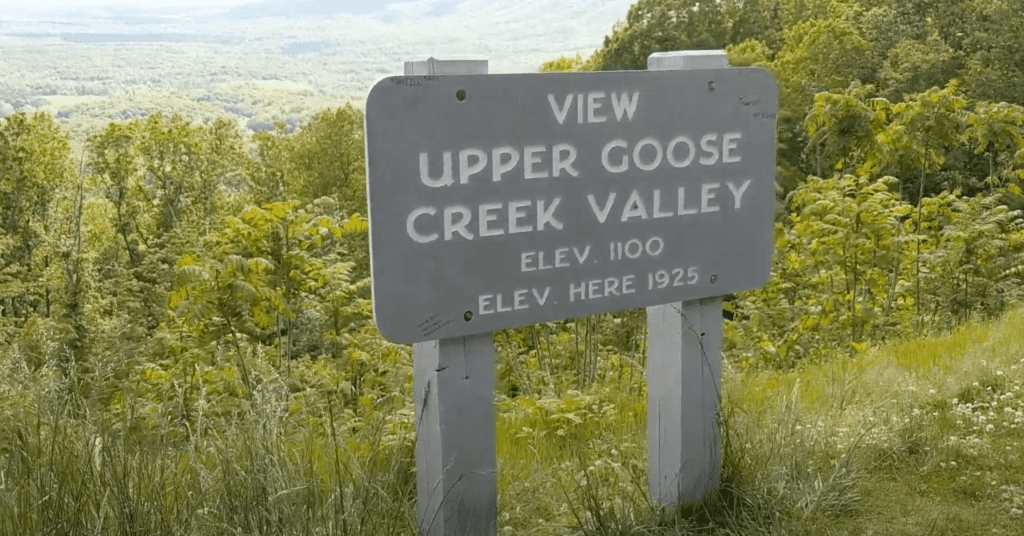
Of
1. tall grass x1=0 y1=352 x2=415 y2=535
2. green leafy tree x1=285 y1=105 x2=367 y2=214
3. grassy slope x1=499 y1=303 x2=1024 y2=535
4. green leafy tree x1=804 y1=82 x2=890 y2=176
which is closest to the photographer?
tall grass x1=0 y1=352 x2=415 y2=535

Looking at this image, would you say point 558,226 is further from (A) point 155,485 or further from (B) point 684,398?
(A) point 155,485

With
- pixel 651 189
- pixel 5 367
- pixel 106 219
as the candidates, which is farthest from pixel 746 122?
pixel 106 219

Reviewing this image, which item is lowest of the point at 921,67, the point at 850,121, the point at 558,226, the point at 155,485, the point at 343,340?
the point at 343,340

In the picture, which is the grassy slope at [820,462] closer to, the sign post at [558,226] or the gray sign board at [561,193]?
the sign post at [558,226]

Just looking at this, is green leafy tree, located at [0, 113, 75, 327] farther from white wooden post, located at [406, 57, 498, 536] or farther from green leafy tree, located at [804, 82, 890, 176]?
white wooden post, located at [406, 57, 498, 536]

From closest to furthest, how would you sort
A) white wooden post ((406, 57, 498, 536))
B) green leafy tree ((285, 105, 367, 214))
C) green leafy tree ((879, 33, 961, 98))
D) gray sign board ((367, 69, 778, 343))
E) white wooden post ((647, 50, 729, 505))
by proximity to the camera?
1. gray sign board ((367, 69, 778, 343))
2. white wooden post ((406, 57, 498, 536))
3. white wooden post ((647, 50, 729, 505))
4. green leafy tree ((879, 33, 961, 98))
5. green leafy tree ((285, 105, 367, 214))

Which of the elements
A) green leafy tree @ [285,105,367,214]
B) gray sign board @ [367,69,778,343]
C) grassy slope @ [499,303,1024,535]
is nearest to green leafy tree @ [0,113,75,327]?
green leafy tree @ [285,105,367,214]

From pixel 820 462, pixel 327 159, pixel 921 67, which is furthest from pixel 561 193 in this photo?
pixel 327 159

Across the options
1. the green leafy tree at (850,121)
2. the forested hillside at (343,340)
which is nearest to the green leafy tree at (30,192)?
the forested hillside at (343,340)
